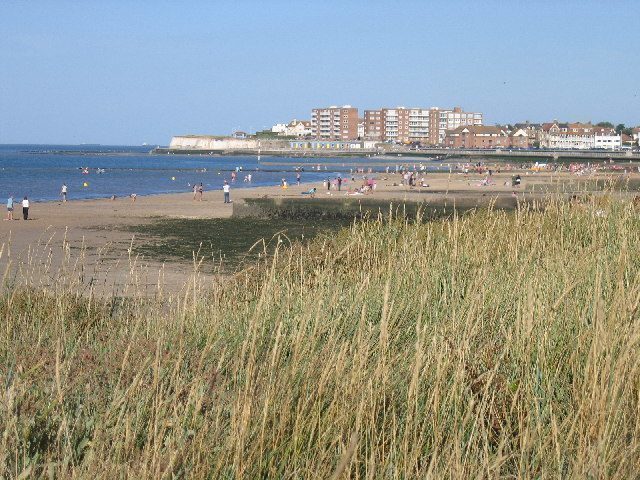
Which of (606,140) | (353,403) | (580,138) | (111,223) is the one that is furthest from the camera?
(580,138)

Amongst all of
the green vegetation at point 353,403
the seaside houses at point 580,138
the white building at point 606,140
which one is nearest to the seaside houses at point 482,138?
the seaside houses at point 580,138

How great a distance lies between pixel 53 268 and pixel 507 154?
11677cm

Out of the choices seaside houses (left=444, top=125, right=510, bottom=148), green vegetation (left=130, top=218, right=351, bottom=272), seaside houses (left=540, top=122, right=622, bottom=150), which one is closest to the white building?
seaside houses (left=540, top=122, right=622, bottom=150)

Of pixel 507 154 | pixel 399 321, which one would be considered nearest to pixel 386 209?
pixel 399 321

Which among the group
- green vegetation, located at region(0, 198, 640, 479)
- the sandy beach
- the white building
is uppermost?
the white building

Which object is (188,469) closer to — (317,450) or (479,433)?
(317,450)

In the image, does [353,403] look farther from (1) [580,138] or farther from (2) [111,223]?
(1) [580,138]

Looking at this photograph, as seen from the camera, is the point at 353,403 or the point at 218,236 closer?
the point at 353,403

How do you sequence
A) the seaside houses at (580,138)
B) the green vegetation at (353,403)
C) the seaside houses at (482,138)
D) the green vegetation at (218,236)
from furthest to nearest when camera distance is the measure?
the seaside houses at (580,138), the seaside houses at (482,138), the green vegetation at (218,236), the green vegetation at (353,403)

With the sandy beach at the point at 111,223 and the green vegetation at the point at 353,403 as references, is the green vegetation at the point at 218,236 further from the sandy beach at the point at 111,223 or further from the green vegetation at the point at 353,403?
the green vegetation at the point at 353,403

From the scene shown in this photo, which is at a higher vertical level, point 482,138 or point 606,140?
point 482,138

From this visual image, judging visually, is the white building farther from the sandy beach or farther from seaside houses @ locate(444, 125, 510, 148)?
the sandy beach

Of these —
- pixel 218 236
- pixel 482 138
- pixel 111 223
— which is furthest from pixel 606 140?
pixel 218 236

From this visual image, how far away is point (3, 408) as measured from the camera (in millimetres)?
3533
